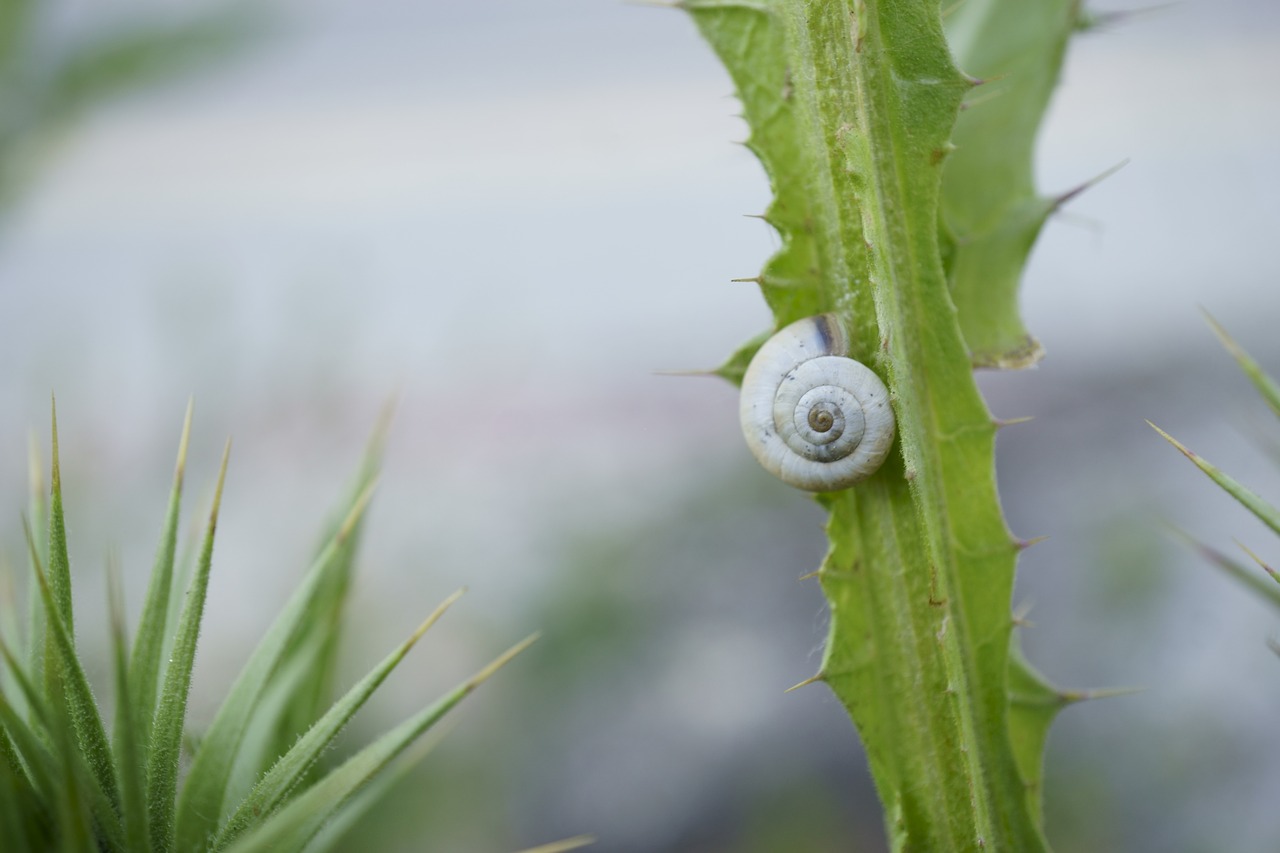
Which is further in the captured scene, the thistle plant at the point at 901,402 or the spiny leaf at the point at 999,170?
the spiny leaf at the point at 999,170

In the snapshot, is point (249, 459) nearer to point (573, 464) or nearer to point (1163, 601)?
point (573, 464)

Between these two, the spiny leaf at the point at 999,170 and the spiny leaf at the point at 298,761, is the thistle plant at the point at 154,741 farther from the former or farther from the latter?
the spiny leaf at the point at 999,170

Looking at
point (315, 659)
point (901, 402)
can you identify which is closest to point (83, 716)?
point (315, 659)

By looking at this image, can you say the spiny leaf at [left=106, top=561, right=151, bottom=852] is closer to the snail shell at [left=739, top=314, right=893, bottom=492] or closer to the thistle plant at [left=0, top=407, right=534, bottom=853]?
the thistle plant at [left=0, top=407, right=534, bottom=853]

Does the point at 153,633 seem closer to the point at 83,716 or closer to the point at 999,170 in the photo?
the point at 83,716

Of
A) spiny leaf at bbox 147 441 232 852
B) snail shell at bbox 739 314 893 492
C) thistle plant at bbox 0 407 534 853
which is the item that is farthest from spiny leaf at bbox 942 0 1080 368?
spiny leaf at bbox 147 441 232 852

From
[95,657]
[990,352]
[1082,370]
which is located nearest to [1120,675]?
[1082,370]

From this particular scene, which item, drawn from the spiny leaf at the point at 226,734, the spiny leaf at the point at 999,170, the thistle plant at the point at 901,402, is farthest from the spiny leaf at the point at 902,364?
the spiny leaf at the point at 226,734
